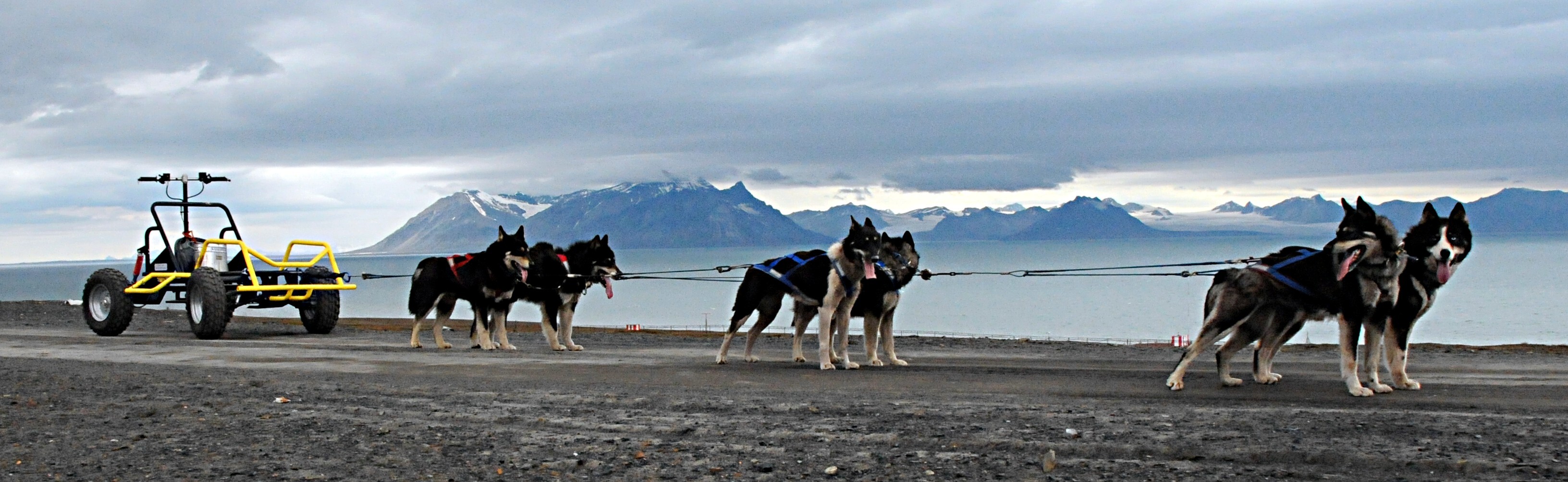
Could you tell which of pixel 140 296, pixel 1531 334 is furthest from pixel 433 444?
pixel 1531 334

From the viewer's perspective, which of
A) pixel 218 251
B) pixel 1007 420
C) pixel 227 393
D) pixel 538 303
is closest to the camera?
pixel 1007 420

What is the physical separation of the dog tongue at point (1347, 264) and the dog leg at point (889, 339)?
5724 mm

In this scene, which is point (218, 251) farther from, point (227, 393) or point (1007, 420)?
point (1007, 420)

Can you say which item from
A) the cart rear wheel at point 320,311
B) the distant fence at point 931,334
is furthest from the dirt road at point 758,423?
the distant fence at point 931,334

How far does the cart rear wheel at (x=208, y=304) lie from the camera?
20.6m

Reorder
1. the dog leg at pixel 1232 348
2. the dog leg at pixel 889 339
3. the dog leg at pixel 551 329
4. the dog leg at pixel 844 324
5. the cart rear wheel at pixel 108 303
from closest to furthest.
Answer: the dog leg at pixel 1232 348 < the dog leg at pixel 844 324 < the dog leg at pixel 889 339 < the dog leg at pixel 551 329 < the cart rear wheel at pixel 108 303

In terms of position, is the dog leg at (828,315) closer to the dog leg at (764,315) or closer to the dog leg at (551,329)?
the dog leg at (764,315)

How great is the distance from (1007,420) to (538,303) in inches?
458

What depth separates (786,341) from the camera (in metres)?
23.6

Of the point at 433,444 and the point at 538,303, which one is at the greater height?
the point at 538,303

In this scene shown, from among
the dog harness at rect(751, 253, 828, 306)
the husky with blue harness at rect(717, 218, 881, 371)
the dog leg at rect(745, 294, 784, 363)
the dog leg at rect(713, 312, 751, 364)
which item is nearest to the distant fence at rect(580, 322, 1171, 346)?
the dog leg at rect(745, 294, 784, 363)

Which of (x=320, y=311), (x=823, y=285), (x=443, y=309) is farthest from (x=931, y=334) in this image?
(x=823, y=285)

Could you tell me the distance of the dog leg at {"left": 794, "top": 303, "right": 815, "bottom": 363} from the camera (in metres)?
15.9

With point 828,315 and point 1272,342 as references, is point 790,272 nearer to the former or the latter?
point 828,315
